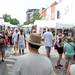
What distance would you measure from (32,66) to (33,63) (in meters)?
0.04

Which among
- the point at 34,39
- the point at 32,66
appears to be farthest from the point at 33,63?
the point at 34,39

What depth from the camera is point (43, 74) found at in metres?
4.89

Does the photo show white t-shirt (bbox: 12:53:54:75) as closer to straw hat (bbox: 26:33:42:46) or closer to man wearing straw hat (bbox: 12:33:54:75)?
man wearing straw hat (bbox: 12:33:54:75)

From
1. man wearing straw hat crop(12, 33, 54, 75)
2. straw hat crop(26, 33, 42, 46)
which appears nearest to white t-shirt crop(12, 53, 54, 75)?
man wearing straw hat crop(12, 33, 54, 75)

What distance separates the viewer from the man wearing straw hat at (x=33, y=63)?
4719 millimetres

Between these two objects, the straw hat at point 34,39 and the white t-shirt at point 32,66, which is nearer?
the white t-shirt at point 32,66

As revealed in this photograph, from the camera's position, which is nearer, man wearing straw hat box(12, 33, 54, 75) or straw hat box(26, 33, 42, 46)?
man wearing straw hat box(12, 33, 54, 75)

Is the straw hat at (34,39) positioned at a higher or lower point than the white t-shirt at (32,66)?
higher

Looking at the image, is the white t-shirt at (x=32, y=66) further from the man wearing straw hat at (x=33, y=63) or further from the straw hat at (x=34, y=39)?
the straw hat at (x=34, y=39)

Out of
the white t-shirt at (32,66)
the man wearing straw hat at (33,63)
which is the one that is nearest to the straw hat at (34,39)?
the man wearing straw hat at (33,63)

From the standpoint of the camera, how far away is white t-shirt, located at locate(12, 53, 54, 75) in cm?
471

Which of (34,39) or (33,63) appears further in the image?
(34,39)

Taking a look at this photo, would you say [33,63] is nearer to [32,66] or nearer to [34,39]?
[32,66]

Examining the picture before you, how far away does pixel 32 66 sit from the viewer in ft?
15.9
